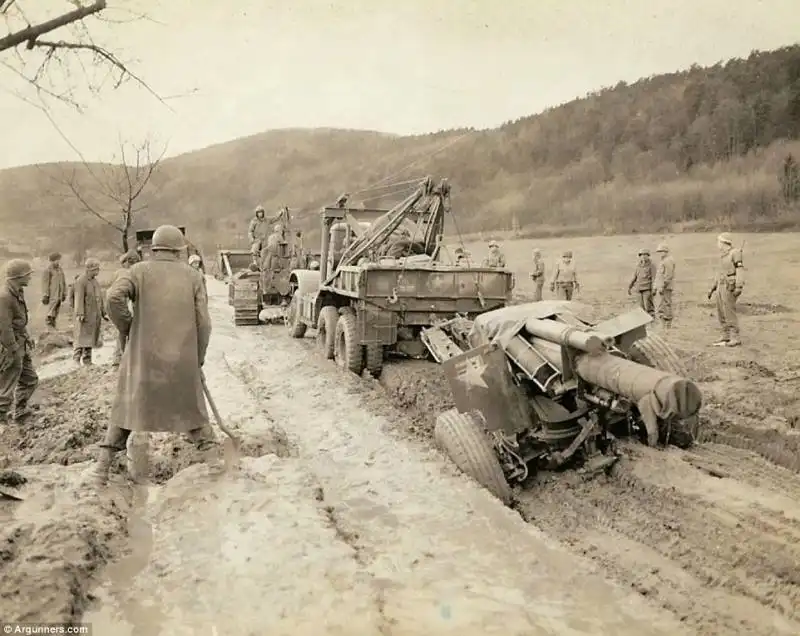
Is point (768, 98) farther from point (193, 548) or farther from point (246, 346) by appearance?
point (246, 346)

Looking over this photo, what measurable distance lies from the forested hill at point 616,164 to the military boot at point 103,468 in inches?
177

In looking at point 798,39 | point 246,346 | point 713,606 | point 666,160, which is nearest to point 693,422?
point 713,606

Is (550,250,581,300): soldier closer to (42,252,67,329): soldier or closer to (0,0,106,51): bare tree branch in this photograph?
(42,252,67,329): soldier

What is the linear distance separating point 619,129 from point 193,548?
1171 cm

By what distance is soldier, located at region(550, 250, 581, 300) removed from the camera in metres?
12.1

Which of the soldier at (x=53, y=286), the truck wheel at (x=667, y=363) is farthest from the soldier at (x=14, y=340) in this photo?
the truck wheel at (x=667, y=363)

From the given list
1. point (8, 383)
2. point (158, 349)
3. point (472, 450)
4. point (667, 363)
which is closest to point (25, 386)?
point (8, 383)

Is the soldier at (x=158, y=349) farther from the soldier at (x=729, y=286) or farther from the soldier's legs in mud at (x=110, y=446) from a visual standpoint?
the soldier at (x=729, y=286)

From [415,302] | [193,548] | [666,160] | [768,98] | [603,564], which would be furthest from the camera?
[666,160]

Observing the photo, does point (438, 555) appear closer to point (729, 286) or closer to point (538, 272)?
point (729, 286)

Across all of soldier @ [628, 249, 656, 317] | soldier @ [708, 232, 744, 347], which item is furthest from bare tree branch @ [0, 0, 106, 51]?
soldier @ [628, 249, 656, 317]

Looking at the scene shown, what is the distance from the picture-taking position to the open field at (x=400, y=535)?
2684 millimetres

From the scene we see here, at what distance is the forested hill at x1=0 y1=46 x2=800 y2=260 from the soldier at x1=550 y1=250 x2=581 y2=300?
0.80 metres

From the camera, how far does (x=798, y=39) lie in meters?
3.68
